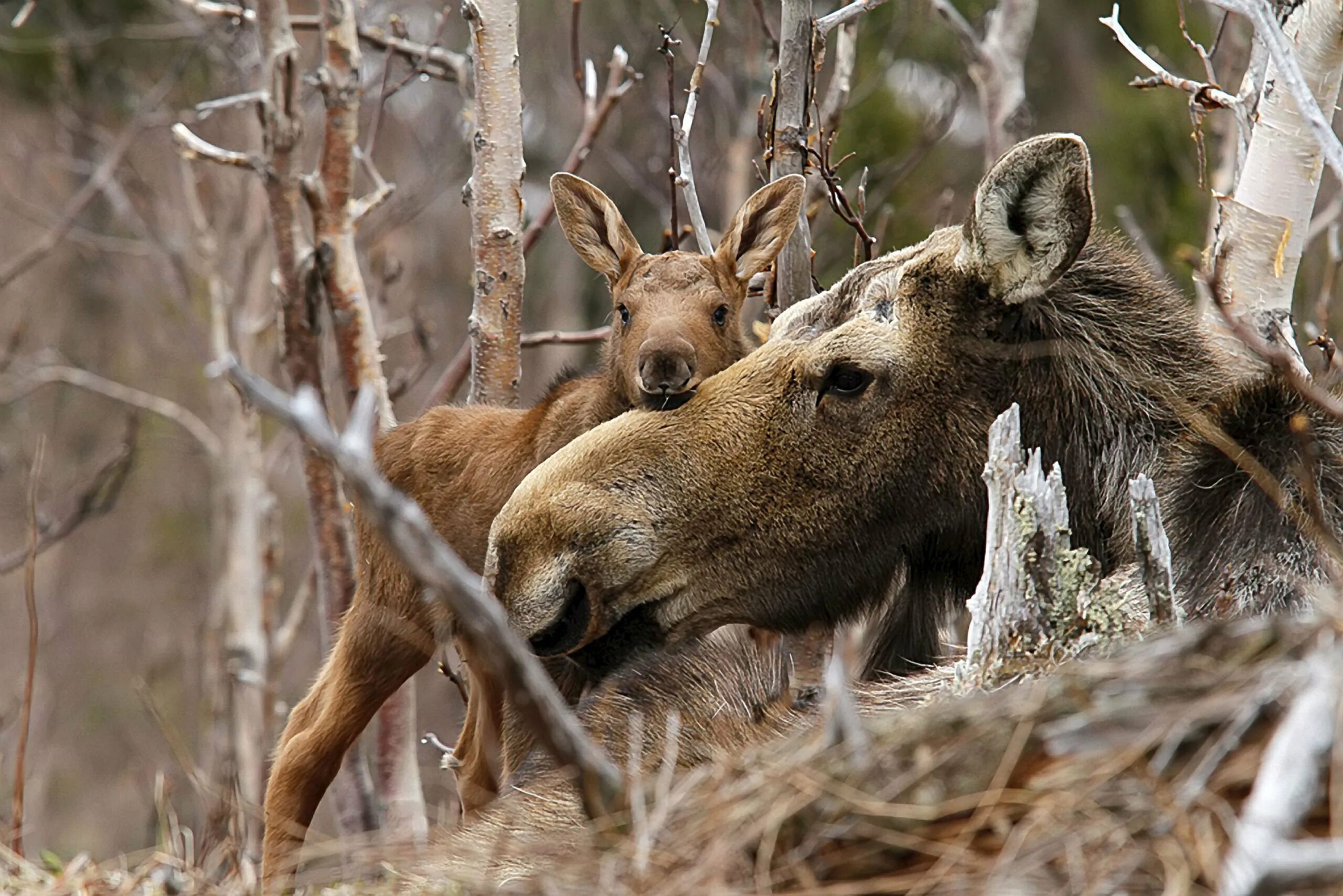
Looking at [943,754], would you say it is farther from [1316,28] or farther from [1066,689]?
[1316,28]

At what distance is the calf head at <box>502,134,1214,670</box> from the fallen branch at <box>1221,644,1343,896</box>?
6.36 ft

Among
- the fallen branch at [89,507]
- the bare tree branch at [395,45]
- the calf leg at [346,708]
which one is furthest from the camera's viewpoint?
the fallen branch at [89,507]

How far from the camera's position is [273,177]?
19.1ft

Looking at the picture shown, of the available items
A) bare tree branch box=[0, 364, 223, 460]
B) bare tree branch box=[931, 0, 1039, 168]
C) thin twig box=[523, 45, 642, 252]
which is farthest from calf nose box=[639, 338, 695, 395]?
bare tree branch box=[0, 364, 223, 460]

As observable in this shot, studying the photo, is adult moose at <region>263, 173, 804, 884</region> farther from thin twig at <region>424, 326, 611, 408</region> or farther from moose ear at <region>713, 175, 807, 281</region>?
thin twig at <region>424, 326, 611, 408</region>

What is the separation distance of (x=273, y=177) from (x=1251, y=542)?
12.6 ft

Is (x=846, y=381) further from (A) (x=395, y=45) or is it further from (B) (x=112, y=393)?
(B) (x=112, y=393)

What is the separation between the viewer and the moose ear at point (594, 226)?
5438mm

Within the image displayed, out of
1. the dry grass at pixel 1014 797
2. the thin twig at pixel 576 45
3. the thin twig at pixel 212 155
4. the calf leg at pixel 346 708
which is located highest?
the thin twig at pixel 576 45

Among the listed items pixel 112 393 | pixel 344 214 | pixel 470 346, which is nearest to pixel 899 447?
pixel 470 346

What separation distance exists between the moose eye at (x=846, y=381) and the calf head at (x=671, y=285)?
76 cm

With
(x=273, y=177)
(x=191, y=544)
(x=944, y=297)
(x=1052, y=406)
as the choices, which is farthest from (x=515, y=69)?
(x=191, y=544)

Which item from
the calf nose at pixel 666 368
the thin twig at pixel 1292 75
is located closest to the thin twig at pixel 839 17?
the calf nose at pixel 666 368

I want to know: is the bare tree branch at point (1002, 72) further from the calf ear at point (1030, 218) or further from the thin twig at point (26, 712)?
the thin twig at point (26, 712)
